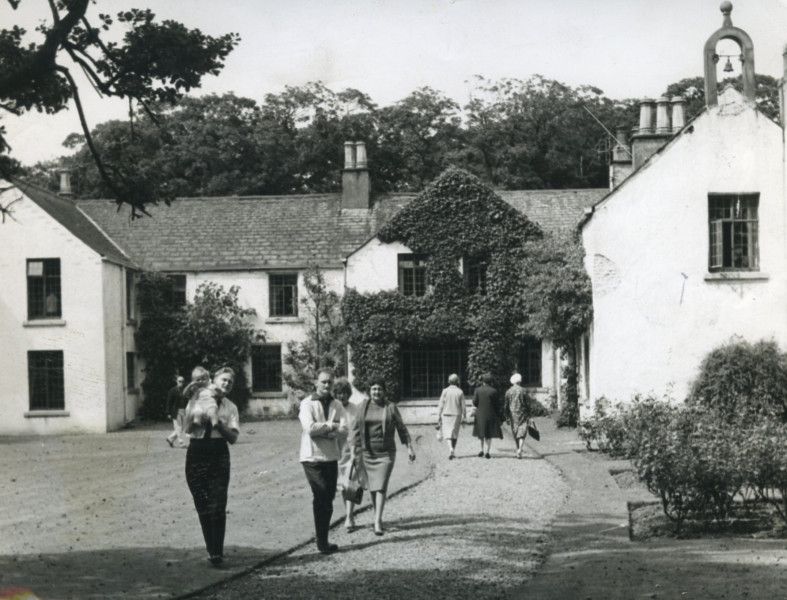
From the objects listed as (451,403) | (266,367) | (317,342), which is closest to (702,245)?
(451,403)

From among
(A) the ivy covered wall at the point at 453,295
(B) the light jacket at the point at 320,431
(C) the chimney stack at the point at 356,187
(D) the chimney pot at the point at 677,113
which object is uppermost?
(D) the chimney pot at the point at 677,113

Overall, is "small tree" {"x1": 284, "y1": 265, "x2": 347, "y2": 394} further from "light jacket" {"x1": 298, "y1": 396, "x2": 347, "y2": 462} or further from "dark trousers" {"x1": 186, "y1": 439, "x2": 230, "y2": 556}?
"dark trousers" {"x1": 186, "y1": 439, "x2": 230, "y2": 556}

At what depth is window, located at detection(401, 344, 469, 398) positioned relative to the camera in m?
35.4

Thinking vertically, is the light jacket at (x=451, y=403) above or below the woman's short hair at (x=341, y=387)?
below

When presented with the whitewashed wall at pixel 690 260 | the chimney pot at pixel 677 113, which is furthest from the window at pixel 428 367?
the whitewashed wall at pixel 690 260

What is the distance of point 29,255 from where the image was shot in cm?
3403

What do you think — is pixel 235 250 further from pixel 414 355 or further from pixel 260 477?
pixel 260 477

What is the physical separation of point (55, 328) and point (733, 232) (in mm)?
21193

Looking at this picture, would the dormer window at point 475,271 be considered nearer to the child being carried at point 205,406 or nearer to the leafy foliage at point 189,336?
the leafy foliage at point 189,336

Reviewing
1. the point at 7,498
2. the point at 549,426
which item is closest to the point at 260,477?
the point at 7,498

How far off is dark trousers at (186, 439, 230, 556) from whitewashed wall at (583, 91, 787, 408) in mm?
13848

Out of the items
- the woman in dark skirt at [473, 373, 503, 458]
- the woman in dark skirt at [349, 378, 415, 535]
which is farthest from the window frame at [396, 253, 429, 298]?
the woman in dark skirt at [349, 378, 415, 535]

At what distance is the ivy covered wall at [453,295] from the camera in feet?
115

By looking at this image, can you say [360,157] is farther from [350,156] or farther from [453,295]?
[453,295]
